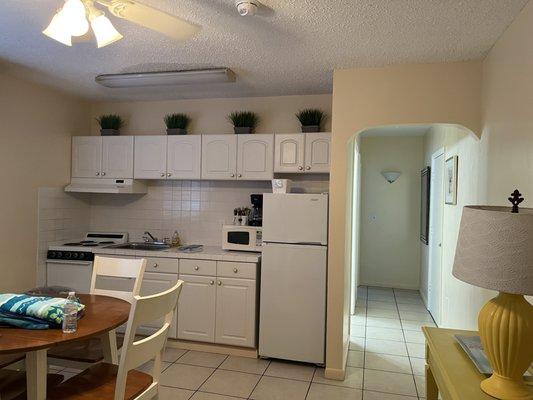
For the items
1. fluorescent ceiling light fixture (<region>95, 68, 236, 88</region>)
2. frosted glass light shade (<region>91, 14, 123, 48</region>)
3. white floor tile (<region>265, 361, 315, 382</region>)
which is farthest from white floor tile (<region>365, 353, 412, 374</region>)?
frosted glass light shade (<region>91, 14, 123, 48</region>)

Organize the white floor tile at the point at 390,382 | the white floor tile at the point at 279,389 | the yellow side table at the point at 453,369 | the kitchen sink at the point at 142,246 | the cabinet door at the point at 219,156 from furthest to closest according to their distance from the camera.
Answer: the kitchen sink at the point at 142,246, the cabinet door at the point at 219,156, the white floor tile at the point at 390,382, the white floor tile at the point at 279,389, the yellow side table at the point at 453,369

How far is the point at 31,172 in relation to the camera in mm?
3637

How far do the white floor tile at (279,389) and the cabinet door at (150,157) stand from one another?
2216 millimetres

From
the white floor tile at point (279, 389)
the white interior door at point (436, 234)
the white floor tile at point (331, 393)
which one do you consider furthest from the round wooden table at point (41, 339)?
the white interior door at point (436, 234)

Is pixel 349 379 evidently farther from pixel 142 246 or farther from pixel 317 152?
pixel 142 246

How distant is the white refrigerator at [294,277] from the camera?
3.20 m

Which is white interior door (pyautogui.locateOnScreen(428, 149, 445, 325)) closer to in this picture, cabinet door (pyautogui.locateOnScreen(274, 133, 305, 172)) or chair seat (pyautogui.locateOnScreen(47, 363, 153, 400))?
cabinet door (pyautogui.locateOnScreen(274, 133, 305, 172))

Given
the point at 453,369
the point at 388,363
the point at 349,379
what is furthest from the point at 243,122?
the point at 453,369

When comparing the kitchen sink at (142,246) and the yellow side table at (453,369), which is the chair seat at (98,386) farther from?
the kitchen sink at (142,246)

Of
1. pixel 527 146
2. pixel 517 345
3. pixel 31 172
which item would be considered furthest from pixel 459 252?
pixel 31 172

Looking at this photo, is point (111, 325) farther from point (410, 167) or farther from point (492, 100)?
point (410, 167)

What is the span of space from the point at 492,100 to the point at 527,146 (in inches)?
28.8

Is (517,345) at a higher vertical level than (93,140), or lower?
lower

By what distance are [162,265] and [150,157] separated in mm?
1149
